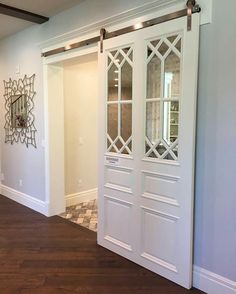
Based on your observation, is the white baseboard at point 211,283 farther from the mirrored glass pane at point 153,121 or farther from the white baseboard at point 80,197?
the white baseboard at point 80,197

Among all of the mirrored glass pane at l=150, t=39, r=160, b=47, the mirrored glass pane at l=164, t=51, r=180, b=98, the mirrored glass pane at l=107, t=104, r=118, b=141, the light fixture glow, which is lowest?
the mirrored glass pane at l=107, t=104, r=118, b=141

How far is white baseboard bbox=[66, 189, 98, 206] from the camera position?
15.3 feet

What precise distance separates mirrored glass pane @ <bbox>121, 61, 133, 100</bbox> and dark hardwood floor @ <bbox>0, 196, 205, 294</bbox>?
5.54ft

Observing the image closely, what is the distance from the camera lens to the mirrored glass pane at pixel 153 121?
2.59 meters

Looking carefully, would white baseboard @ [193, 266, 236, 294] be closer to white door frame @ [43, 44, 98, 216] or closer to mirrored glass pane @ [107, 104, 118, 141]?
mirrored glass pane @ [107, 104, 118, 141]

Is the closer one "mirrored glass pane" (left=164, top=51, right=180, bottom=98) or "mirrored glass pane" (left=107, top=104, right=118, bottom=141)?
"mirrored glass pane" (left=164, top=51, right=180, bottom=98)

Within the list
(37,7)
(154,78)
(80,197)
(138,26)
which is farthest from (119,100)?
(80,197)

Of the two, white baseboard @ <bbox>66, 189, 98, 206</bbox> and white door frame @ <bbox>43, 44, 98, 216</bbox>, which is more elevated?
white door frame @ <bbox>43, 44, 98, 216</bbox>

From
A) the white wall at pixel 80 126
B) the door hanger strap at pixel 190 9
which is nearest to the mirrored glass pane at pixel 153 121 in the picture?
the door hanger strap at pixel 190 9

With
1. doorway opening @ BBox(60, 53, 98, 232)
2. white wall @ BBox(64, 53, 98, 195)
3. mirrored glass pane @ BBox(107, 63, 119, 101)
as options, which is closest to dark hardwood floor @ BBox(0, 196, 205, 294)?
doorway opening @ BBox(60, 53, 98, 232)

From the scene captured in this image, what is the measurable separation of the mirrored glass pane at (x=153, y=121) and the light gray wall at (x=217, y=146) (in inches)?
15.2

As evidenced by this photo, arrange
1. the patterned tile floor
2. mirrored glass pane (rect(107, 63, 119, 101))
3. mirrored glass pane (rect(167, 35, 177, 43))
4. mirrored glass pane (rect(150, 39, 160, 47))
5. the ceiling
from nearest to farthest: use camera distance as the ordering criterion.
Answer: mirrored glass pane (rect(167, 35, 177, 43)) < mirrored glass pane (rect(150, 39, 160, 47)) < mirrored glass pane (rect(107, 63, 119, 101)) < the ceiling < the patterned tile floor

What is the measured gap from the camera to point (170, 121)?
8.26 ft

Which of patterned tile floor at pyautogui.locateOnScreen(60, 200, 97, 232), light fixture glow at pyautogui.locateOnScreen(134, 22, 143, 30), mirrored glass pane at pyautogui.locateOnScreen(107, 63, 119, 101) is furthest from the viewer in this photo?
patterned tile floor at pyautogui.locateOnScreen(60, 200, 97, 232)
